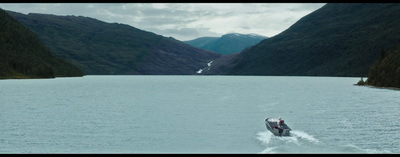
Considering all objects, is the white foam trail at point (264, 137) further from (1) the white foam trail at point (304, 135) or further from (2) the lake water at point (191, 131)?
(1) the white foam trail at point (304, 135)

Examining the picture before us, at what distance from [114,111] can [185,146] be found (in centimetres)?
4370

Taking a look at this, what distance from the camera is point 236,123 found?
72250 millimetres

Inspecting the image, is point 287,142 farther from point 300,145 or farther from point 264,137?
point 264,137

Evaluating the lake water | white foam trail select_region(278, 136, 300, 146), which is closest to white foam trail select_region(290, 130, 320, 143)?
the lake water

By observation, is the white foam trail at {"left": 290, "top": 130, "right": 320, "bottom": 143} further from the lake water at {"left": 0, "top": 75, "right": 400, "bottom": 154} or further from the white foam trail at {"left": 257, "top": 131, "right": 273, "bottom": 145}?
the white foam trail at {"left": 257, "top": 131, "right": 273, "bottom": 145}

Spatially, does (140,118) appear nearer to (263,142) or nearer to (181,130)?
(181,130)

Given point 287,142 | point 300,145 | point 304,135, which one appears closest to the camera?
point 300,145

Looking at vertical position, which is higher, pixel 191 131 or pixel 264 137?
pixel 191 131

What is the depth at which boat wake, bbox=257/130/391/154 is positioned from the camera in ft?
158

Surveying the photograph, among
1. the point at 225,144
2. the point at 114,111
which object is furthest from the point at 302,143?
the point at 114,111

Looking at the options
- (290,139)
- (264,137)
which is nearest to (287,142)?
(290,139)

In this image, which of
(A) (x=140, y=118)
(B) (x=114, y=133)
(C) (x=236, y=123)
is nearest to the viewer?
(B) (x=114, y=133)

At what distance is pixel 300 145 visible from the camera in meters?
51.3

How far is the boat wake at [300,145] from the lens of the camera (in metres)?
48.0
